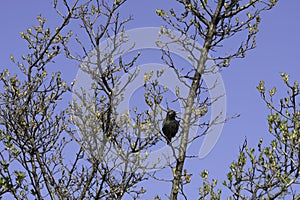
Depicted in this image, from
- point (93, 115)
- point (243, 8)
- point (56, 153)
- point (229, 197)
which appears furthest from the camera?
point (56, 153)

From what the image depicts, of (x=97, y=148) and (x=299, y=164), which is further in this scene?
(x=97, y=148)

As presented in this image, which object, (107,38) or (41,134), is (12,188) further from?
(107,38)

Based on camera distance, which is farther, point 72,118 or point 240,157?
point 72,118

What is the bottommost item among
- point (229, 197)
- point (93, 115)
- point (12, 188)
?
point (229, 197)

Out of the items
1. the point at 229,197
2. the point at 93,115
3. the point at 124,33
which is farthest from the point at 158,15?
the point at 229,197

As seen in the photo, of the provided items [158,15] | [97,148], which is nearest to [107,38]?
[158,15]

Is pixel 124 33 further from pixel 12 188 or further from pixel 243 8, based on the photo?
pixel 12 188

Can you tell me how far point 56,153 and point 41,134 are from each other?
0.46m

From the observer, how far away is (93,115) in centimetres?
976

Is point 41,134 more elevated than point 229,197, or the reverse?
point 41,134

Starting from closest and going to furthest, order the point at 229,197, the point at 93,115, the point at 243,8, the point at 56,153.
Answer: the point at 229,197
the point at 243,8
the point at 93,115
the point at 56,153

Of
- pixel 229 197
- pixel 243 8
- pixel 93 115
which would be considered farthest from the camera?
pixel 93 115

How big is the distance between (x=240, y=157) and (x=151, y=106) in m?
1.49

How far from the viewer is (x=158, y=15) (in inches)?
359
